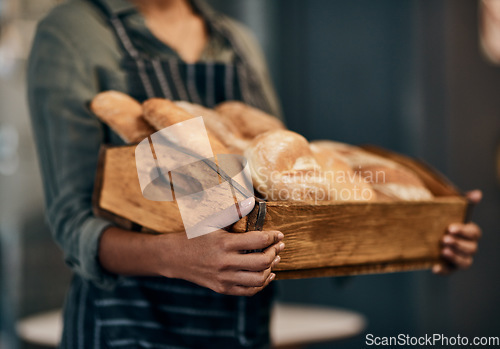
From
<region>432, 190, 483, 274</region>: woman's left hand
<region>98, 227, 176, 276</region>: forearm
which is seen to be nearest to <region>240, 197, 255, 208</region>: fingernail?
<region>98, 227, 176, 276</region>: forearm

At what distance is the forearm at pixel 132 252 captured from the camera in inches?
24.8

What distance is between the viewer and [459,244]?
0.87 meters

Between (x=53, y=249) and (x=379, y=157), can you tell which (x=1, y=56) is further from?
(x=379, y=157)

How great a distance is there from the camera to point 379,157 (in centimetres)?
90

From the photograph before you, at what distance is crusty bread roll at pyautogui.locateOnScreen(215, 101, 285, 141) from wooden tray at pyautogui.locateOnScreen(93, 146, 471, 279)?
0.57 feet

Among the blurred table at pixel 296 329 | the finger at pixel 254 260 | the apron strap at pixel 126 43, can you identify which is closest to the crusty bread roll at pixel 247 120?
the apron strap at pixel 126 43

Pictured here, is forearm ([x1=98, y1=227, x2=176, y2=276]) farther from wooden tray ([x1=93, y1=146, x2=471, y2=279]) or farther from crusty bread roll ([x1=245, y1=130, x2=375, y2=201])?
crusty bread roll ([x1=245, y1=130, x2=375, y2=201])

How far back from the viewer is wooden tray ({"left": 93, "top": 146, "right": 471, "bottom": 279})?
618mm

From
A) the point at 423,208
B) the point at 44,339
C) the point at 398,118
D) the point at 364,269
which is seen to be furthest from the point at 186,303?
the point at 398,118

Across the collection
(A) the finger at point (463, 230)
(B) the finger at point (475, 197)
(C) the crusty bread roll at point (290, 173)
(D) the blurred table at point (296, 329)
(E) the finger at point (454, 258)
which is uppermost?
(C) the crusty bread roll at point (290, 173)

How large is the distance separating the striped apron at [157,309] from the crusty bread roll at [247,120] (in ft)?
0.27

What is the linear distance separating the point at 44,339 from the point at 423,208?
0.93 m

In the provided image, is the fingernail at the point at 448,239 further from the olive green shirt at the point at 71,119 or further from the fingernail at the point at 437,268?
the olive green shirt at the point at 71,119

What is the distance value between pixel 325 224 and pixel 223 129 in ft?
0.64
